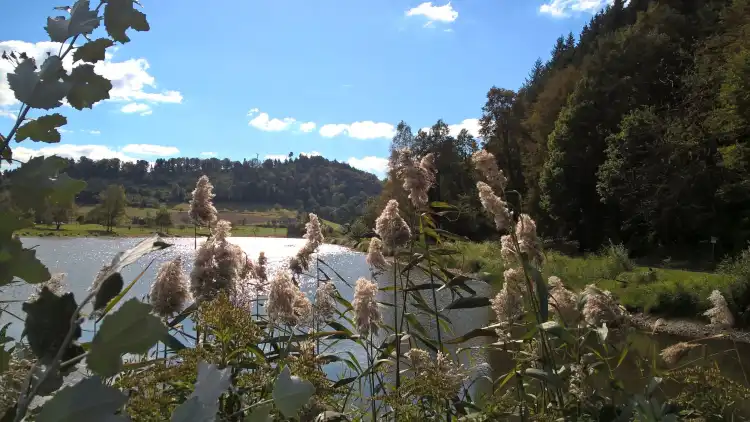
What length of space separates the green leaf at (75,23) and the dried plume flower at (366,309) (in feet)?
7.32

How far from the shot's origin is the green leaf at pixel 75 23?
1.89 ft

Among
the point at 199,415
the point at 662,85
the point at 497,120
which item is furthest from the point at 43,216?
the point at 497,120

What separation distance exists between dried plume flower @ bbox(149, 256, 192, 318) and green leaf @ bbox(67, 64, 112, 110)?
1763 mm

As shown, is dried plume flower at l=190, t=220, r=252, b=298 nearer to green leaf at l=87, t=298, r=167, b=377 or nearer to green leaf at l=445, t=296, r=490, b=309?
green leaf at l=445, t=296, r=490, b=309

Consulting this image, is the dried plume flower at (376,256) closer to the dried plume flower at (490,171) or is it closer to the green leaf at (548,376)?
the dried plume flower at (490,171)

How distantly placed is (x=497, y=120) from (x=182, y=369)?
39.1 m

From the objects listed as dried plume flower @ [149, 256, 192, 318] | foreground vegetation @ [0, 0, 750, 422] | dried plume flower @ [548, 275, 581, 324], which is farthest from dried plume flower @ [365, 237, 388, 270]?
dried plume flower @ [149, 256, 192, 318]

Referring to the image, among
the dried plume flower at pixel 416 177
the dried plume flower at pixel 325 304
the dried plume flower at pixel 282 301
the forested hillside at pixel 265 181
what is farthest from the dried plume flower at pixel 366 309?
the forested hillside at pixel 265 181

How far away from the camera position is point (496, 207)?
→ 233cm

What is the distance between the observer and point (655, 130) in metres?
24.1

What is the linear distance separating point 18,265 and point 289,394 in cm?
30

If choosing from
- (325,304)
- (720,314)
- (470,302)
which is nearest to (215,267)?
(325,304)

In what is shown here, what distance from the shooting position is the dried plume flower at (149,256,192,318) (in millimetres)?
2270

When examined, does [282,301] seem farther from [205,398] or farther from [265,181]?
[265,181]
